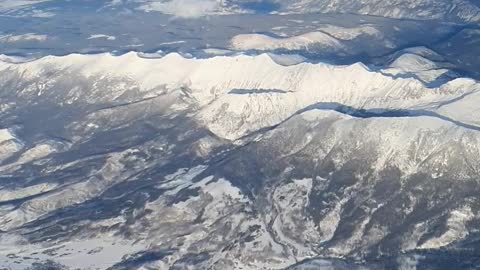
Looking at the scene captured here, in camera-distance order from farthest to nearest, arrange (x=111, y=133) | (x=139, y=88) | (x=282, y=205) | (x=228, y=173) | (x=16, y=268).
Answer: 1. (x=139, y=88)
2. (x=111, y=133)
3. (x=228, y=173)
4. (x=282, y=205)
5. (x=16, y=268)

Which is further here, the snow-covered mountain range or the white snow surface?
the white snow surface

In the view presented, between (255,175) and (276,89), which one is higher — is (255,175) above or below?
below

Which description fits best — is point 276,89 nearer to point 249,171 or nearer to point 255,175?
point 249,171

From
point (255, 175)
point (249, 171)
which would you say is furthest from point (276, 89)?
point (255, 175)

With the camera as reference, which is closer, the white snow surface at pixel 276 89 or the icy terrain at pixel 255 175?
the icy terrain at pixel 255 175

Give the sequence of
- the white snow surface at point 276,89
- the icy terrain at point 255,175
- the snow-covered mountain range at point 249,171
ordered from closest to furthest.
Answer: the icy terrain at point 255,175 → the snow-covered mountain range at point 249,171 → the white snow surface at point 276,89

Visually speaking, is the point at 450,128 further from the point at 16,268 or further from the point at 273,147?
the point at 16,268

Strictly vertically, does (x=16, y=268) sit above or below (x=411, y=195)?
below

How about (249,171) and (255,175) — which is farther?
(249,171)

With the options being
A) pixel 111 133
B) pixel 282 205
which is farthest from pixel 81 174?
pixel 282 205

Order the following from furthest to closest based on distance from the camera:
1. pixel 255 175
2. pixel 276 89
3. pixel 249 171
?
pixel 276 89 < pixel 249 171 < pixel 255 175

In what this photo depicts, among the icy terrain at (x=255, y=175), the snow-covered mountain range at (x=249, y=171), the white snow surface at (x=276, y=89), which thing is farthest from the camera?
the white snow surface at (x=276, y=89)
